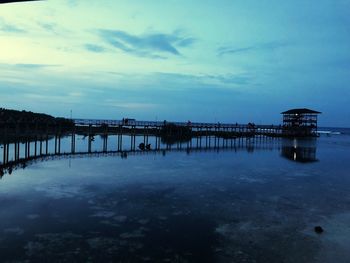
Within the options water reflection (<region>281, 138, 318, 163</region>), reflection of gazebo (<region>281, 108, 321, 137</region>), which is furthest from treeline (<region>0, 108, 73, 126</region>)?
reflection of gazebo (<region>281, 108, 321, 137</region>)

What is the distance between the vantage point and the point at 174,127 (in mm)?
73938

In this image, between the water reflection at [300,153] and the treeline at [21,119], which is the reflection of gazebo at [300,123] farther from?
the treeline at [21,119]

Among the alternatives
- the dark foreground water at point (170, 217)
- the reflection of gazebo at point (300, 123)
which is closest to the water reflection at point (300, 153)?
the dark foreground water at point (170, 217)

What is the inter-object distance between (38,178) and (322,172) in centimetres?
2119

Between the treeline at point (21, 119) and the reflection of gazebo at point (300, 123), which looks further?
the reflection of gazebo at point (300, 123)

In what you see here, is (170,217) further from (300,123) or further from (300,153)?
(300,123)

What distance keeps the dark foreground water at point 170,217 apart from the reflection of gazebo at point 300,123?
6008cm

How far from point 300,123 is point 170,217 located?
76.5 meters

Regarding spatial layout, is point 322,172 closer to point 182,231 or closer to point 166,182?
point 166,182

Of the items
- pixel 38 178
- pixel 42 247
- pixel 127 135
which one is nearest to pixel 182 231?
pixel 42 247

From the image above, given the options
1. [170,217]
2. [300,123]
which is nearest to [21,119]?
[170,217]

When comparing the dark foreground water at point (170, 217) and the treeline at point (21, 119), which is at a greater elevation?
the treeline at point (21, 119)

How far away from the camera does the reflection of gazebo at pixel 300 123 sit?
83.1m

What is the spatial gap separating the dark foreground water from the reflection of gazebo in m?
60.1
